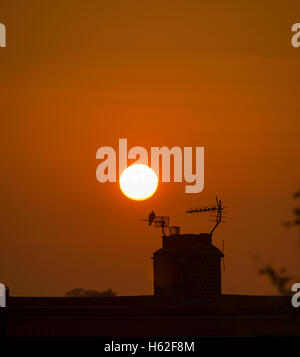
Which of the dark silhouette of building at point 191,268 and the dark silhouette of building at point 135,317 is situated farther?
the dark silhouette of building at point 191,268

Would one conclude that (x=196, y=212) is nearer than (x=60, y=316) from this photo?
No

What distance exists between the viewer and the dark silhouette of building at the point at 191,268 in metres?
50.6

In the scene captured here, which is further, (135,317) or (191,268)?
(191,268)

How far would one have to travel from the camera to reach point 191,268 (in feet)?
167

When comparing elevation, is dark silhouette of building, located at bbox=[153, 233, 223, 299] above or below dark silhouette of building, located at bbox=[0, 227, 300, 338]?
above

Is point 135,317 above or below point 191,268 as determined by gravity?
below

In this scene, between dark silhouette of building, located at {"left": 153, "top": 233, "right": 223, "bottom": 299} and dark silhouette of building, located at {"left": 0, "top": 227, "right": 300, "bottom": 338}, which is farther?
dark silhouette of building, located at {"left": 153, "top": 233, "right": 223, "bottom": 299}

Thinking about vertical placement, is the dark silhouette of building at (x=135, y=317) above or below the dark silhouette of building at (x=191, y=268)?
below

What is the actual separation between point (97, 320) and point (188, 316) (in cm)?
416

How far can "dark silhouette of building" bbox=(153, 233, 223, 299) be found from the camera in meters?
50.6
